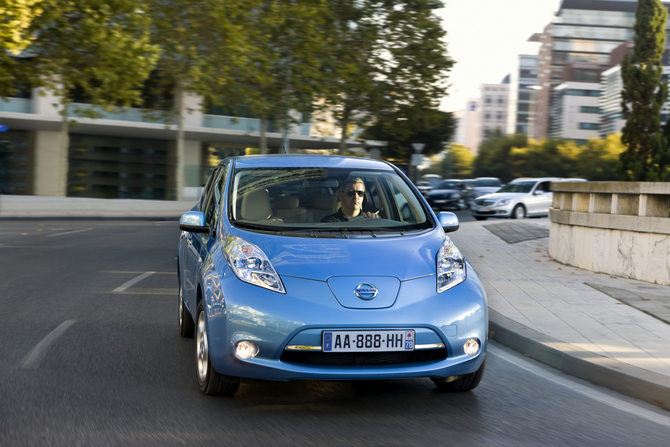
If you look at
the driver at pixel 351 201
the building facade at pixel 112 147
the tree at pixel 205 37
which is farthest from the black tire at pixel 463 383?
the building facade at pixel 112 147

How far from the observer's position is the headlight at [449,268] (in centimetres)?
440

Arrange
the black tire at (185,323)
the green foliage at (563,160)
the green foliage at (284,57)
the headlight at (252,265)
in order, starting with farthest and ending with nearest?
the green foliage at (563,160) < the green foliage at (284,57) < the black tire at (185,323) < the headlight at (252,265)

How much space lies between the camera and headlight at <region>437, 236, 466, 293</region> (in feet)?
14.4

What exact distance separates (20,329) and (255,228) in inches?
123

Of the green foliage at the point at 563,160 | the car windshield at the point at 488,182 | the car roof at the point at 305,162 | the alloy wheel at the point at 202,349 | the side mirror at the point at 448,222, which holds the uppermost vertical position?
the green foliage at the point at 563,160

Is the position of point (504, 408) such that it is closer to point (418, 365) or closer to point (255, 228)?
point (418, 365)

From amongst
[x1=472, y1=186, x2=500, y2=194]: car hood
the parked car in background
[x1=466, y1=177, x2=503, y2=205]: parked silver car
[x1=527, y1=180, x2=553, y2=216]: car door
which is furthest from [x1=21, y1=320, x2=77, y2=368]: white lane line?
[x1=466, y1=177, x2=503, y2=205]: parked silver car

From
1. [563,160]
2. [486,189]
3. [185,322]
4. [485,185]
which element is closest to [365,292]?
[185,322]

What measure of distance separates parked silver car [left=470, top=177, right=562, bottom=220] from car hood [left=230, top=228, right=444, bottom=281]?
2125 cm

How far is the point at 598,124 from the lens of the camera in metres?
120

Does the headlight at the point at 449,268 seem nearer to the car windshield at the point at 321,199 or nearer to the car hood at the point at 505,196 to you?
the car windshield at the point at 321,199

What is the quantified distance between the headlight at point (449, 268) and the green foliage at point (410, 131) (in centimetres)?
3005

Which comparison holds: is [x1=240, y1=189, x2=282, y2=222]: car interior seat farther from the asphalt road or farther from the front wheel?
the front wheel

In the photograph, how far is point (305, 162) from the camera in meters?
5.69
